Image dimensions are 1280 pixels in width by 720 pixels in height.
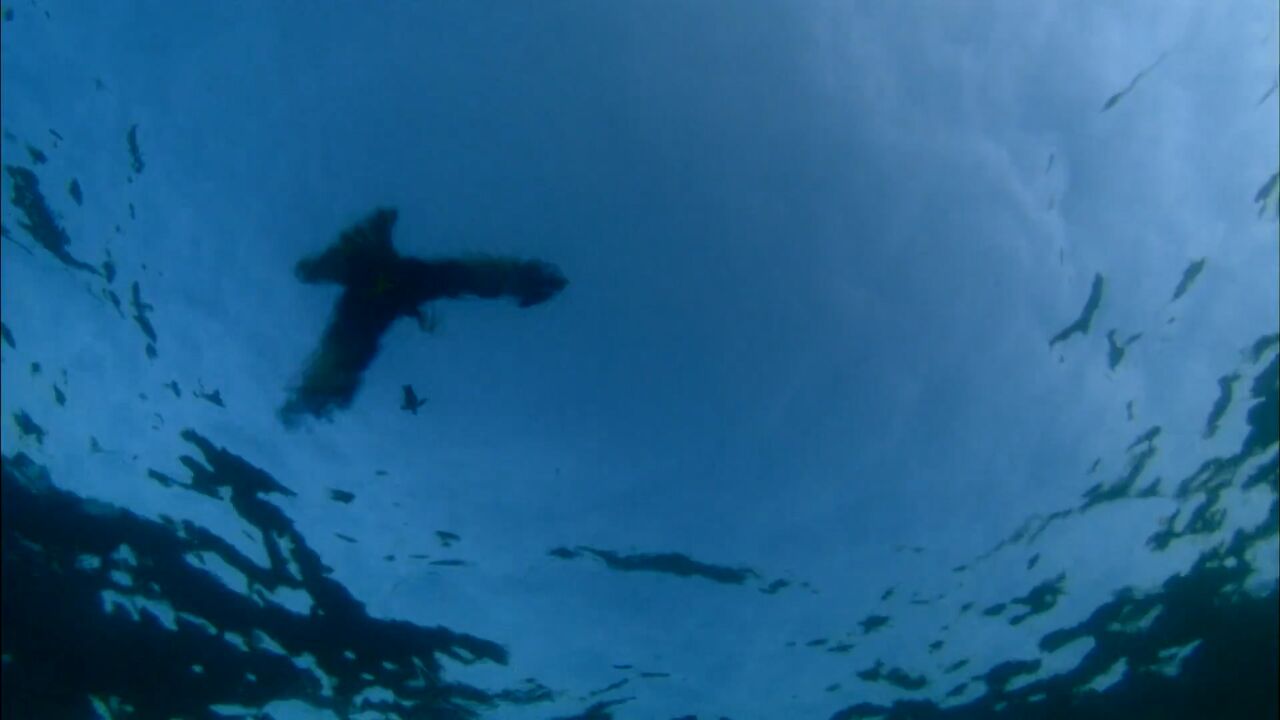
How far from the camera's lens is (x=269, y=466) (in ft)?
37.5

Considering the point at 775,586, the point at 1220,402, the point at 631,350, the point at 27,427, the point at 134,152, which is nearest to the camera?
the point at 134,152

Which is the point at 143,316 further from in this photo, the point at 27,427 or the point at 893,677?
the point at 893,677

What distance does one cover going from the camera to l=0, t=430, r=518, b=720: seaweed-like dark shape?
1231 centimetres

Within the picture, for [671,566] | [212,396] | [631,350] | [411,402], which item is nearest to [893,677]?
[671,566]

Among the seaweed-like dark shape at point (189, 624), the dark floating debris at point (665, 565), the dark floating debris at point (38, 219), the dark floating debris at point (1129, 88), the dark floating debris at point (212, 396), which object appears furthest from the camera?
the seaweed-like dark shape at point (189, 624)

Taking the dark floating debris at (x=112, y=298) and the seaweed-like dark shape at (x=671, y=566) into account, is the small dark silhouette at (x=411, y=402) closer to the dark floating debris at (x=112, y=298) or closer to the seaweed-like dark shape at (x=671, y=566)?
the seaweed-like dark shape at (x=671, y=566)

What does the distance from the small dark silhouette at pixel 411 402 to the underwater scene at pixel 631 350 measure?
0.12 feet

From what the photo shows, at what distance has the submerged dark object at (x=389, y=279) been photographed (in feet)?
30.1

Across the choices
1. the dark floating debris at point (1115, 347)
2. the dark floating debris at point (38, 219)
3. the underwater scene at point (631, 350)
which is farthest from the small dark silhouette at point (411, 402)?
the dark floating debris at point (1115, 347)

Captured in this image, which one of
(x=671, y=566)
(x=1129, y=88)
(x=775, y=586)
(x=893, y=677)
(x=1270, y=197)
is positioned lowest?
(x=893, y=677)

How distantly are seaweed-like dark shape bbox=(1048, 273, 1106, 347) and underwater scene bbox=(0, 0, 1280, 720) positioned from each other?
0.04 m

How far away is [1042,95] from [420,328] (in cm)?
758

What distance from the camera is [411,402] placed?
10492 mm

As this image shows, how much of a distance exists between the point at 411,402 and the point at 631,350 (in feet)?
10.0
